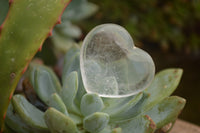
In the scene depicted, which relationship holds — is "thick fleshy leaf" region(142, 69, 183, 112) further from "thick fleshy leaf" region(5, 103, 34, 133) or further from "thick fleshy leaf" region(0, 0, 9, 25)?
"thick fleshy leaf" region(0, 0, 9, 25)

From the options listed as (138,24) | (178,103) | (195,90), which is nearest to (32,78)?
(178,103)

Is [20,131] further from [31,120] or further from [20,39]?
[20,39]

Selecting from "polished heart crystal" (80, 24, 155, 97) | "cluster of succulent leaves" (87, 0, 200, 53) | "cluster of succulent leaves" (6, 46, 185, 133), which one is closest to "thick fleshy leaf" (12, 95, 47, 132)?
"cluster of succulent leaves" (6, 46, 185, 133)

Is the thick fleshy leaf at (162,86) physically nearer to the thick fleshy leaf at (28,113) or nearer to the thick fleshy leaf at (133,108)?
the thick fleshy leaf at (133,108)

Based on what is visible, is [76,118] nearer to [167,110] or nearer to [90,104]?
[90,104]

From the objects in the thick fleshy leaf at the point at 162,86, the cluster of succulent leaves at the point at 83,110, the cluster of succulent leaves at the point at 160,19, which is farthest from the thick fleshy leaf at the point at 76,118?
the cluster of succulent leaves at the point at 160,19

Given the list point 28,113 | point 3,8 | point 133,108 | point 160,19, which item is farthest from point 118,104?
point 160,19
